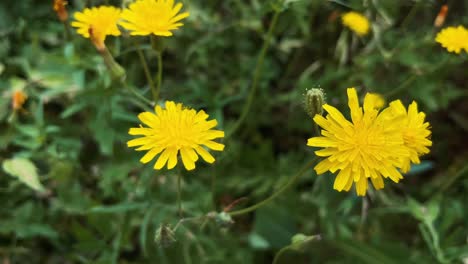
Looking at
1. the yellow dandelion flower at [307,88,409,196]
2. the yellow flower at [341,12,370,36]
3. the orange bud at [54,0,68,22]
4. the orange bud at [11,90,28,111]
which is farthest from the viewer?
the yellow flower at [341,12,370,36]

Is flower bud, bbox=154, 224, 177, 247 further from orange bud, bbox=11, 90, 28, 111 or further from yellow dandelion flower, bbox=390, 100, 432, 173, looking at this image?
orange bud, bbox=11, 90, 28, 111

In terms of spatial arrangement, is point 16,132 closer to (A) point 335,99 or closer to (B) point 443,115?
(A) point 335,99

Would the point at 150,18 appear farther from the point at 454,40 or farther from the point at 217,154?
the point at 454,40

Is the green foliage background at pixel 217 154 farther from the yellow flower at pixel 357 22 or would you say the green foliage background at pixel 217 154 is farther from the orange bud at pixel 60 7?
the orange bud at pixel 60 7

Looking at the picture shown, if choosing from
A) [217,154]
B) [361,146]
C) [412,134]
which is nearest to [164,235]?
[217,154]

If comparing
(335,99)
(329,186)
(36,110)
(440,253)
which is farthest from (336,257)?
(36,110)

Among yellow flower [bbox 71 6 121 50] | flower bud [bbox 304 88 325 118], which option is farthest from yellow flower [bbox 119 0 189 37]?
flower bud [bbox 304 88 325 118]
